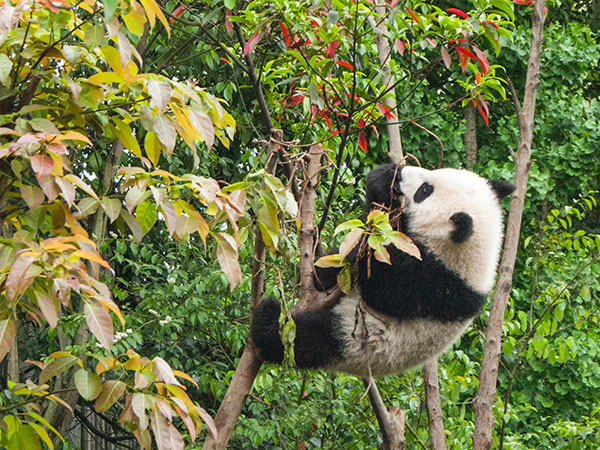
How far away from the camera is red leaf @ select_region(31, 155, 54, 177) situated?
1503mm

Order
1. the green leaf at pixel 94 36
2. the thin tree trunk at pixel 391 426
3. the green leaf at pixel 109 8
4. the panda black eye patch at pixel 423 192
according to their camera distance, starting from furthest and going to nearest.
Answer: the panda black eye patch at pixel 423 192 → the thin tree trunk at pixel 391 426 → the green leaf at pixel 94 36 → the green leaf at pixel 109 8

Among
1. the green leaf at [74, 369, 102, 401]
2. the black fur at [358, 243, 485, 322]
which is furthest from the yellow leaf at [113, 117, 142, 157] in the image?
the black fur at [358, 243, 485, 322]

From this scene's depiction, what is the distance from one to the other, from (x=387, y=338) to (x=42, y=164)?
5.92 feet

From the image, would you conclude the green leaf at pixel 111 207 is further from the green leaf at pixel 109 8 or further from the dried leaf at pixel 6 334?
the green leaf at pixel 109 8

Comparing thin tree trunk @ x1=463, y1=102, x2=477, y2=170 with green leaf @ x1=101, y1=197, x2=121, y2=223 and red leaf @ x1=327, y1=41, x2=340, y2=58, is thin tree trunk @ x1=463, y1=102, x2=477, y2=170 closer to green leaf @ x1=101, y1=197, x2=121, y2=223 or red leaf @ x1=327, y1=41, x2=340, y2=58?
red leaf @ x1=327, y1=41, x2=340, y2=58

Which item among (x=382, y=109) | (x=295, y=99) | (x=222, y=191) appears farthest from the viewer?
(x=295, y=99)

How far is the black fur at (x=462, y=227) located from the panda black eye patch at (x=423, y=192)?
30 centimetres

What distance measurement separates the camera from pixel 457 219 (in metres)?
2.91

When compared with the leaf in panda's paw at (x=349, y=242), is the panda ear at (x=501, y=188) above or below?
below

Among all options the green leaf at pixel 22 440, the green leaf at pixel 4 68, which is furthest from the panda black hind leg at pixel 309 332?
the green leaf at pixel 4 68

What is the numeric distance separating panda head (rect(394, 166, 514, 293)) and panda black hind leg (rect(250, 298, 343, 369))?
0.57m

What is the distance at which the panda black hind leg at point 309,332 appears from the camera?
107 inches

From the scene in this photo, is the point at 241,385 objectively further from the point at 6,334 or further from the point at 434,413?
the point at 434,413

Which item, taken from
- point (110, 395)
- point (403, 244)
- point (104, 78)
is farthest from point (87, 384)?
point (403, 244)
